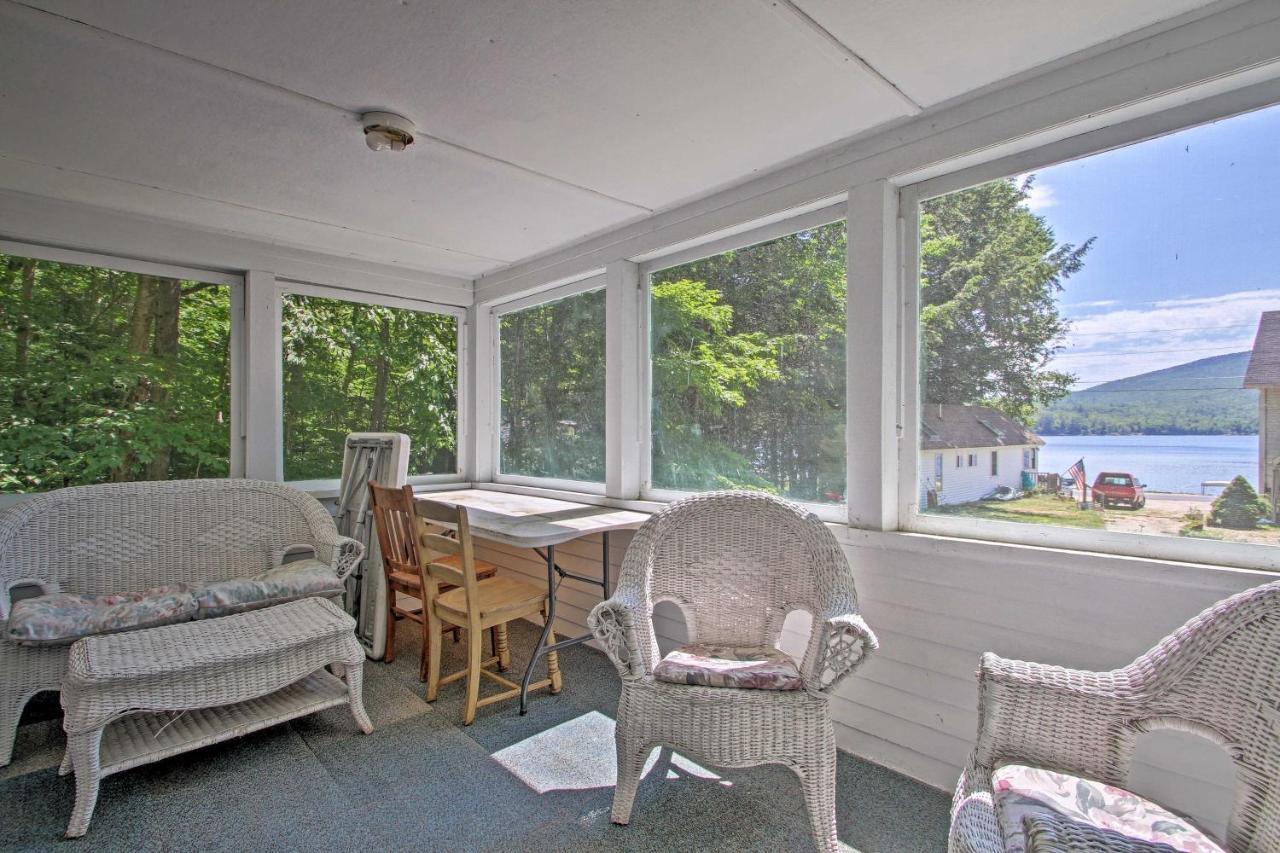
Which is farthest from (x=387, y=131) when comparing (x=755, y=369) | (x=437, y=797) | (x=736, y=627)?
(x=437, y=797)

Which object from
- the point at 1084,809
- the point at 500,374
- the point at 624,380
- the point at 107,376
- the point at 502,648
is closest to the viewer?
the point at 1084,809

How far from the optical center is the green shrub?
1723mm

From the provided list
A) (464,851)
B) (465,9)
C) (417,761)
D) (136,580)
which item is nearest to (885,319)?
(465,9)

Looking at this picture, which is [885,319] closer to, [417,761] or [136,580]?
[417,761]

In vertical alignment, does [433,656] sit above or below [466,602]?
below

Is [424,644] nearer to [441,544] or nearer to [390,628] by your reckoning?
[390,628]

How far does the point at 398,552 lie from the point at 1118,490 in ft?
9.86

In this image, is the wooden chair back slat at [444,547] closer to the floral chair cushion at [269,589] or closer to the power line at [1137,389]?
the floral chair cushion at [269,589]

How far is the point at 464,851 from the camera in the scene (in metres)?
1.85

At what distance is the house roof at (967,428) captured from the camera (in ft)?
7.19

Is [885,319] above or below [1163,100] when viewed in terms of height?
below

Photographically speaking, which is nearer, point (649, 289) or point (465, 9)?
point (465, 9)

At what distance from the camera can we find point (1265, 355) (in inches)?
67.7

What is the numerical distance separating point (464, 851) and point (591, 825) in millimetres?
396
